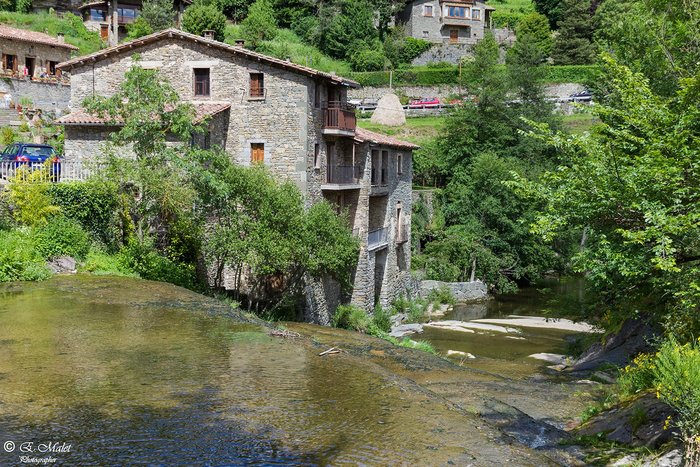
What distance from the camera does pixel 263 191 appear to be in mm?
25156

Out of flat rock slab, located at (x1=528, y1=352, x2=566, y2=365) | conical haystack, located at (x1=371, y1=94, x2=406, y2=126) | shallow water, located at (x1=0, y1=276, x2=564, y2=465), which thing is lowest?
flat rock slab, located at (x1=528, y1=352, x2=566, y2=365)

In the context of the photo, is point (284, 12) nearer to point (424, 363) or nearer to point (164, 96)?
point (164, 96)

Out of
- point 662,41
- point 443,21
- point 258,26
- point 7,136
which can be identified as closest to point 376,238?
point 662,41

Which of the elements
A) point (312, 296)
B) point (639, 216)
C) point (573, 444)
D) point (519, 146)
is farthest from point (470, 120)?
point (573, 444)

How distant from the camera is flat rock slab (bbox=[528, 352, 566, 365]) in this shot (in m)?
25.7

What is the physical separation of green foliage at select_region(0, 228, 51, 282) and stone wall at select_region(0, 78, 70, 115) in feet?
82.0

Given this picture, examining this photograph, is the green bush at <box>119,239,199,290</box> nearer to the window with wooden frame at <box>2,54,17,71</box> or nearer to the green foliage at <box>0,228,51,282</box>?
the green foliage at <box>0,228,51,282</box>

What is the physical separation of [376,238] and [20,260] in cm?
1806

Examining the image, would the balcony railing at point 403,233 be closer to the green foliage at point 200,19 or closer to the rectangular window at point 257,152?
the rectangular window at point 257,152

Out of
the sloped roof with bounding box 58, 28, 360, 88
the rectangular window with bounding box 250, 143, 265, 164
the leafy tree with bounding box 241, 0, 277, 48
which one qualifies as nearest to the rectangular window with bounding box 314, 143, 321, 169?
the rectangular window with bounding box 250, 143, 265, 164

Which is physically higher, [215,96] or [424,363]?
[215,96]

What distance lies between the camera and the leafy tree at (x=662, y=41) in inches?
890

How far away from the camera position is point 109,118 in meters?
27.2

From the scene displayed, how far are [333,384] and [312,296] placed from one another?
17141mm
